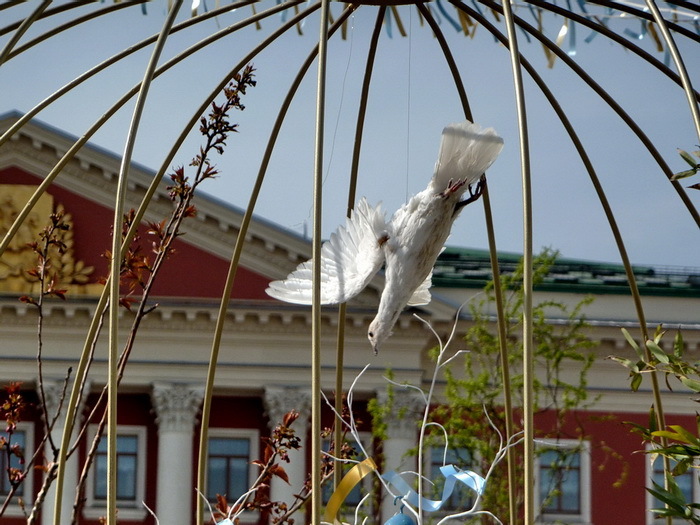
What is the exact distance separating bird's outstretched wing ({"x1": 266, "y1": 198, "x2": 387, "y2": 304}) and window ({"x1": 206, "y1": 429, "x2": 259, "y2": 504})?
17.1 meters

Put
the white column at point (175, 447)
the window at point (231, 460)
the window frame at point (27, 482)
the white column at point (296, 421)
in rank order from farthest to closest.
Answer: the window at point (231, 460), the white column at point (175, 447), the window frame at point (27, 482), the white column at point (296, 421)

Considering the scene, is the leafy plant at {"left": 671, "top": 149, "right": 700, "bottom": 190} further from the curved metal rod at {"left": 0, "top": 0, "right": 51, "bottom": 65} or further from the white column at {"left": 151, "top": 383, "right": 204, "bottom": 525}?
the white column at {"left": 151, "top": 383, "right": 204, "bottom": 525}

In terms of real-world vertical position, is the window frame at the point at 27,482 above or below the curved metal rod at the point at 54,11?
below

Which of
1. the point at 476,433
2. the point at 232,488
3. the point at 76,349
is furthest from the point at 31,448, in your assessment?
the point at 476,433

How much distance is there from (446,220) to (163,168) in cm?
113

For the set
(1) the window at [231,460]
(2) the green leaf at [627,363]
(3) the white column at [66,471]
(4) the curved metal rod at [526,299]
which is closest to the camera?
(4) the curved metal rod at [526,299]

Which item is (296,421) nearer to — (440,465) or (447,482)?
(440,465)

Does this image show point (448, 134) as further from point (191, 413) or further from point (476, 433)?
point (191, 413)

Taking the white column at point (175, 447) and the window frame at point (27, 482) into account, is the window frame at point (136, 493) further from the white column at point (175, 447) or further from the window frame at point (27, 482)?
the window frame at point (27, 482)

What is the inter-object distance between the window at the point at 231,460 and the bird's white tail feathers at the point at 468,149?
17.5 metres

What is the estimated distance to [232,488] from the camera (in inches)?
823

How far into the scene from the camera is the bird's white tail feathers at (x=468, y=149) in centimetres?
357

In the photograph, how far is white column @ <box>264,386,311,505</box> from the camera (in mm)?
19578

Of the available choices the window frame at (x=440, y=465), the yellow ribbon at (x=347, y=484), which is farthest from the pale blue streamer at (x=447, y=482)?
the window frame at (x=440, y=465)
